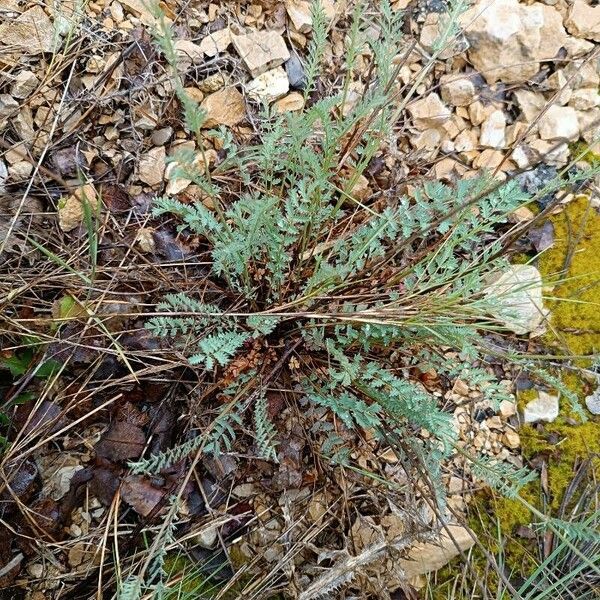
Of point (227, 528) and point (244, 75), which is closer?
point (227, 528)

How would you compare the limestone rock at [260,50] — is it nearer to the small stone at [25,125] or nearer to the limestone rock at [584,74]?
the small stone at [25,125]

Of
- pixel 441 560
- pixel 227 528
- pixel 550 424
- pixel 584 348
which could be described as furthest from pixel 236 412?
pixel 584 348

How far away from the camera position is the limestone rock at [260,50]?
5.43ft

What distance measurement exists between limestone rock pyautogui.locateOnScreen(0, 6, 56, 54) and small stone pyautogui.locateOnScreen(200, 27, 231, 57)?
38 centimetres

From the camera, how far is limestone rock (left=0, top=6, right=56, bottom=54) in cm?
158

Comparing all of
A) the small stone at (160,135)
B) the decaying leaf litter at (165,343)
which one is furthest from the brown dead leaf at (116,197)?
the small stone at (160,135)

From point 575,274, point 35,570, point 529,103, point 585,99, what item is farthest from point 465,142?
point 35,570

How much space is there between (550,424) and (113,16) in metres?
1.58

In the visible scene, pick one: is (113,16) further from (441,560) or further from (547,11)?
(441,560)

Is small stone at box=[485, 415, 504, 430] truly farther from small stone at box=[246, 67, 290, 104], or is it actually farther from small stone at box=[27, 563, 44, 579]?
small stone at box=[27, 563, 44, 579]

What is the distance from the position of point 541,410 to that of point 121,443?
109 cm

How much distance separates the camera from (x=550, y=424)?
1.69m

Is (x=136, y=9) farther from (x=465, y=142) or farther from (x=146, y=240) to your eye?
(x=465, y=142)

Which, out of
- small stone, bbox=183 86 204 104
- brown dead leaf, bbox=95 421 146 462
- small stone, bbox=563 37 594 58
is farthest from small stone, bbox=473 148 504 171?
brown dead leaf, bbox=95 421 146 462
